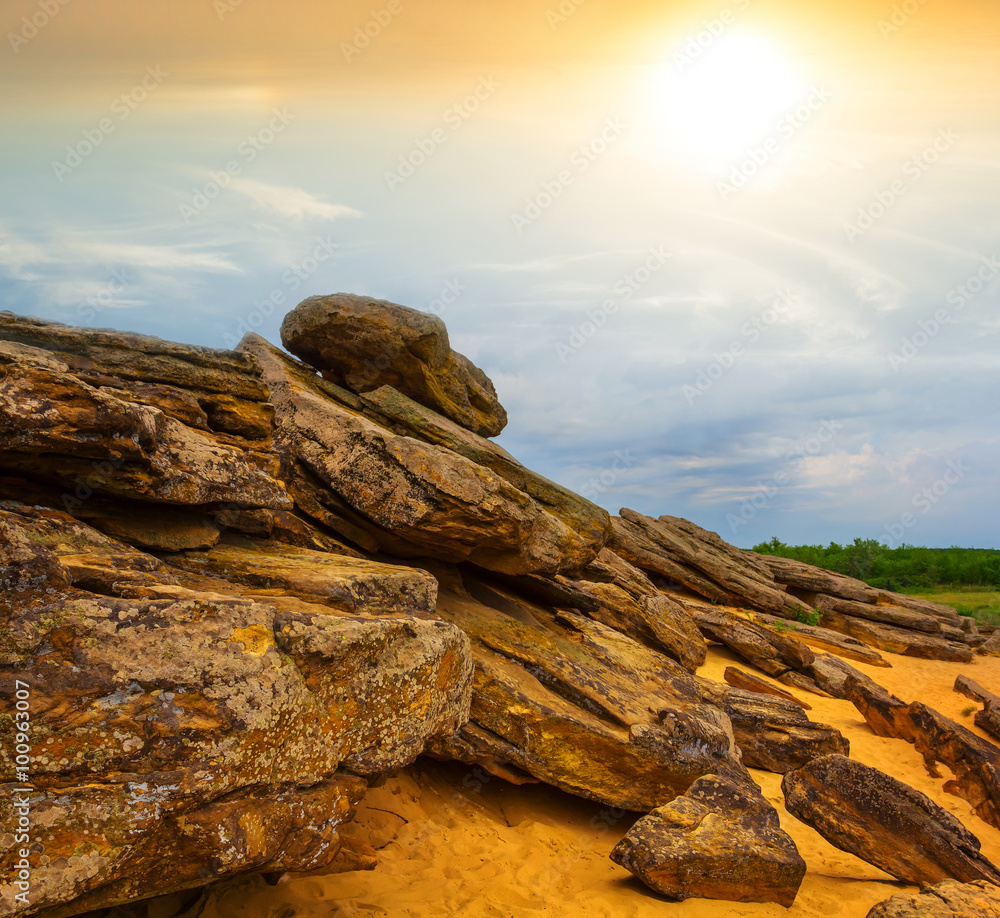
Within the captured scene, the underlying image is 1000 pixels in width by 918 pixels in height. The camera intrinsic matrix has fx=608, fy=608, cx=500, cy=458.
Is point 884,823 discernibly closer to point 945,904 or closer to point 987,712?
point 945,904

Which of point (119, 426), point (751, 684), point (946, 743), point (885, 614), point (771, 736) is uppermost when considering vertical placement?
point (119, 426)

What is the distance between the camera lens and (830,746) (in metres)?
13.8

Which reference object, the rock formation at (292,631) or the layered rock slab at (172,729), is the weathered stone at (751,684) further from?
the layered rock slab at (172,729)

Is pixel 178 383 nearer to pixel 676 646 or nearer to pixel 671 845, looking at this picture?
pixel 671 845

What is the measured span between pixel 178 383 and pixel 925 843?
13234 millimetres

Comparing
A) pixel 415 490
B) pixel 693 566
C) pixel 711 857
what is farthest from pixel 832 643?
pixel 415 490

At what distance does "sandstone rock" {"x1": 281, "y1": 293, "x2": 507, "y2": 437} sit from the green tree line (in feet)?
189

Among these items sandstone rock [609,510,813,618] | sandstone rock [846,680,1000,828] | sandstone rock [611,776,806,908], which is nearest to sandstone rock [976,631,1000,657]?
sandstone rock [609,510,813,618]

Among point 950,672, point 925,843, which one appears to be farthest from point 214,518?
point 950,672

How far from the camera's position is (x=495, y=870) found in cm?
758

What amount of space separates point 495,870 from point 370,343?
1093 centimetres

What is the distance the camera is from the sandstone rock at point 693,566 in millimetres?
28625

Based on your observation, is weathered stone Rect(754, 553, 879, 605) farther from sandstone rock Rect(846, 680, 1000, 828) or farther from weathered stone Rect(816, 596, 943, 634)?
sandstone rock Rect(846, 680, 1000, 828)

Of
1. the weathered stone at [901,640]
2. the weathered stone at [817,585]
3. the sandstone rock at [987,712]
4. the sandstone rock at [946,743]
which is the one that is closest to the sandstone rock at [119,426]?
the sandstone rock at [946,743]
